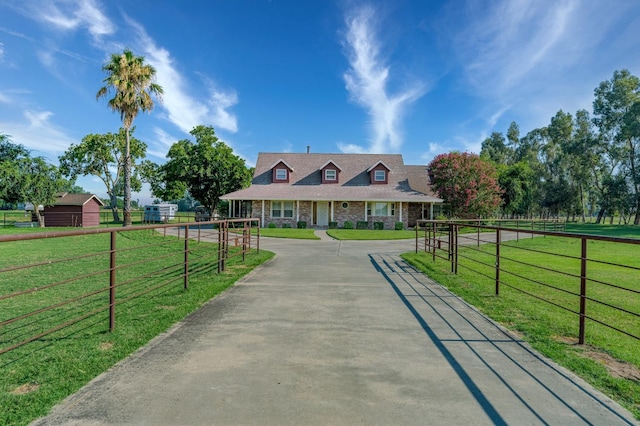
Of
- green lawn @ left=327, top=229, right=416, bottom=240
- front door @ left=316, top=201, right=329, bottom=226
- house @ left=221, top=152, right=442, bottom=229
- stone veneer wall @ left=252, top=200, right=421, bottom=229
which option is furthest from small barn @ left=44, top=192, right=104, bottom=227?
green lawn @ left=327, top=229, right=416, bottom=240

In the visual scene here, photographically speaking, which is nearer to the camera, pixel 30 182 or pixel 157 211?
pixel 30 182

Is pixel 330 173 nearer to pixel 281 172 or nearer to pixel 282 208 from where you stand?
pixel 281 172

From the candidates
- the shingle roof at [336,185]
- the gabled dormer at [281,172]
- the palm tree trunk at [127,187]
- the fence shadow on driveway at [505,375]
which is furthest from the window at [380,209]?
the fence shadow on driveway at [505,375]

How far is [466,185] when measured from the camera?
2883cm

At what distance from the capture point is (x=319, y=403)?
2715 millimetres

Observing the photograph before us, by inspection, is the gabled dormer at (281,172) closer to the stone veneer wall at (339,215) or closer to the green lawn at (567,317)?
the stone veneer wall at (339,215)

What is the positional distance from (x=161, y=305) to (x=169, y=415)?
341 cm

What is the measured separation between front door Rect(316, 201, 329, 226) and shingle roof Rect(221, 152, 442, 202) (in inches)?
35.9

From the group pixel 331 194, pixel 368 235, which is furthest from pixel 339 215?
pixel 368 235

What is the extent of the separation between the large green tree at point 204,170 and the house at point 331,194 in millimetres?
3429

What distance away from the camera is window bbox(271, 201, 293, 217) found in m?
29.4

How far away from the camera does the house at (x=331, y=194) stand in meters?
28.9

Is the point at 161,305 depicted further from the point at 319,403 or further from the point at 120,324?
the point at 319,403

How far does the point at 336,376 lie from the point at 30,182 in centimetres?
3675
